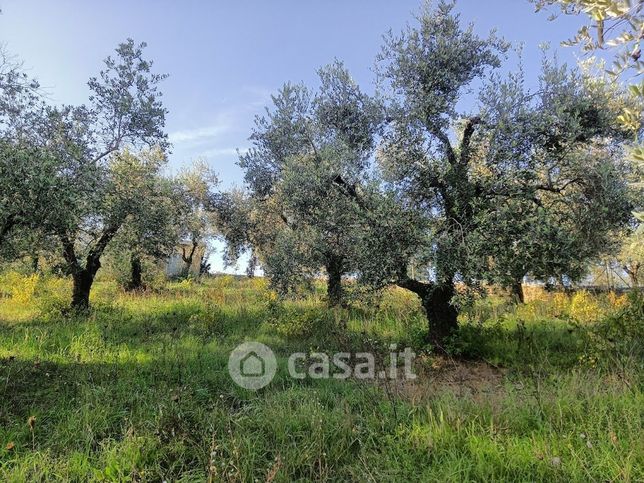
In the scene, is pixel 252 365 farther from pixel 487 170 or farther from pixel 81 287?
pixel 81 287

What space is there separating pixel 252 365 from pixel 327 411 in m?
2.97

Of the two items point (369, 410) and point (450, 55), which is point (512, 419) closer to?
point (369, 410)

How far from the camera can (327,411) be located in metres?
5.08

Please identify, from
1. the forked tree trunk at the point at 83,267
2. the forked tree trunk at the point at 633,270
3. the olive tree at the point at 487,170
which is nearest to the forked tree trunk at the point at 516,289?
the olive tree at the point at 487,170

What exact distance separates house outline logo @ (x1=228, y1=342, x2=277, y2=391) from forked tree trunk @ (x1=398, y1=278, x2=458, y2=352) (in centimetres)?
324

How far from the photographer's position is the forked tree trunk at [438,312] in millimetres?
8367

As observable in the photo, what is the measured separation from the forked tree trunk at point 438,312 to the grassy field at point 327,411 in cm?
32

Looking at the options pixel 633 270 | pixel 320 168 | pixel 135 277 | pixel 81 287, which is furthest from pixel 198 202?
pixel 633 270

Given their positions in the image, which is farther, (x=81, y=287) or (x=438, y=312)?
(x=81, y=287)

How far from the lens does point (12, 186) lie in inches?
256

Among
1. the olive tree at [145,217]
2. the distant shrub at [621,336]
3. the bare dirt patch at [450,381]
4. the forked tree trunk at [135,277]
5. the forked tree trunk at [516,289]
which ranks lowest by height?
the bare dirt patch at [450,381]

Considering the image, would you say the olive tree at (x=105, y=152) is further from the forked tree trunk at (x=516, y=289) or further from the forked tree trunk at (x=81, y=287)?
the forked tree trunk at (x=516, y=289)

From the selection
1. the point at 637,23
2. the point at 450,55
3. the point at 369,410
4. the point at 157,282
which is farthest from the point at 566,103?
the point at 157,282

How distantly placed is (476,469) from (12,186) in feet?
25.6
